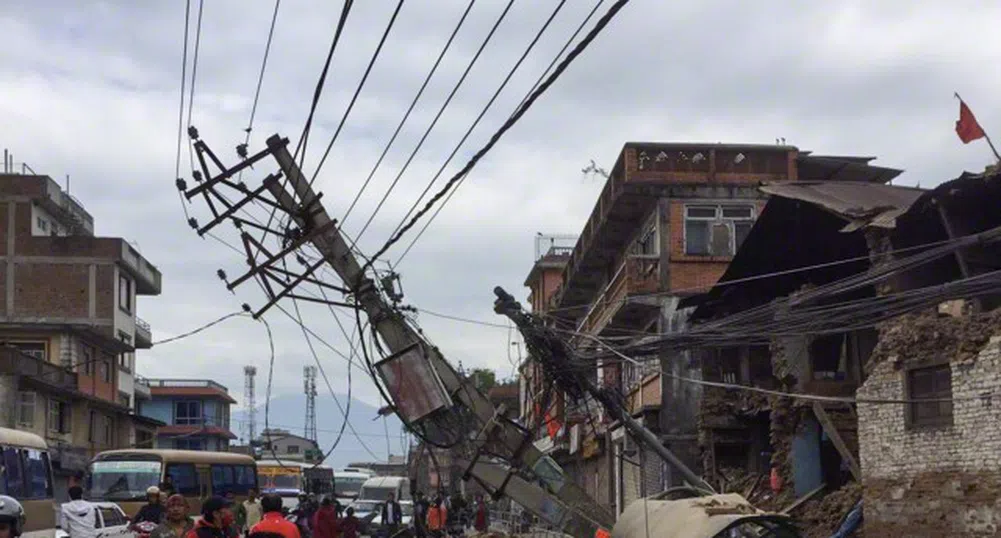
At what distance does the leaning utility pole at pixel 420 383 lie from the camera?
725 inches

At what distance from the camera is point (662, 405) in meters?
34.9

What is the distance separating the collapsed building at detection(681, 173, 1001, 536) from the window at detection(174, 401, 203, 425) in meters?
77.4

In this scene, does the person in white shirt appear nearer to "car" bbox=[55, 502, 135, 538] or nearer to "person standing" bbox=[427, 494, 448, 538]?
"car" bbox=[55, 502, 135, 538]

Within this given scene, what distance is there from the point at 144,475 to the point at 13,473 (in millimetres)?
10283

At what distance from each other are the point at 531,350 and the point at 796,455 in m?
8.99

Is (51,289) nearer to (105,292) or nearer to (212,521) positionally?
(105,292)

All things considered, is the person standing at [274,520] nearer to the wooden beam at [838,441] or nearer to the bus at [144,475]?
the wooden beam at [838,441]

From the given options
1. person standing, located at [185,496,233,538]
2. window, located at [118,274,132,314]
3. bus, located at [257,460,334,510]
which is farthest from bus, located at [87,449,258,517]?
window, located at [118,274,132,314]

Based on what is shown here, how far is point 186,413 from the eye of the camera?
101 m

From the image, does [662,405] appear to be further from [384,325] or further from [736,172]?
[384,325]

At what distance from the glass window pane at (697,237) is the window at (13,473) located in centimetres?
1923

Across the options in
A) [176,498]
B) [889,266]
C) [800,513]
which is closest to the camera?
[176,498]

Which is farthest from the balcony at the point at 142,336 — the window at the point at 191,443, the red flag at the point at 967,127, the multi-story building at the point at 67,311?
the red flag at the point at 967,127

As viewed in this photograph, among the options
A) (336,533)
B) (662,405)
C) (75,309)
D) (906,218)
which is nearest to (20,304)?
(75,309)
